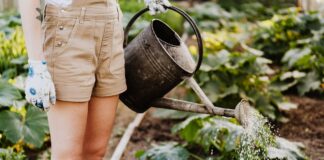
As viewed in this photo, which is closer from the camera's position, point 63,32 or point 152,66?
point 63,32

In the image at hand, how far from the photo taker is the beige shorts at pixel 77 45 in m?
1.94

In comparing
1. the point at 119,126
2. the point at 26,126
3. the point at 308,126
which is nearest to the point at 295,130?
the point at 308,126

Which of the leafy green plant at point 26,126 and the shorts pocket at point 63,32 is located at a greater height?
the shorts pocket at point 63,32

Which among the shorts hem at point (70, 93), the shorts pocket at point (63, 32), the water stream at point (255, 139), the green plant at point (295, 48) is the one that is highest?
the shorts pocket at point (63, 32)

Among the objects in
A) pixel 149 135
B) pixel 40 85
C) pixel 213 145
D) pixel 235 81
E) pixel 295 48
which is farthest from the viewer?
pixel 295 48

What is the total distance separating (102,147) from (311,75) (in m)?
3.12

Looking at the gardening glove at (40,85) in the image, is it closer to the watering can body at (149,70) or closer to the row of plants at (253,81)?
the watering can body at (149,70)

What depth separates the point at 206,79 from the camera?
14.7ft

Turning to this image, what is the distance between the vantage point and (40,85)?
1896 millimetres

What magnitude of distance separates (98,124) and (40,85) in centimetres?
40

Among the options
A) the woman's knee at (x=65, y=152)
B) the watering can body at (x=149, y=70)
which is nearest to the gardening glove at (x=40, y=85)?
the woman's knee at (x=65, y=152)

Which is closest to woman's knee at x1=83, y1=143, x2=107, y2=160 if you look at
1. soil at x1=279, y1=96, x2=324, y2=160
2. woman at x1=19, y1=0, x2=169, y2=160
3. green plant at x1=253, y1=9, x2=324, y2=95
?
woman at x1=19, y1=0, x2=169, y2=160

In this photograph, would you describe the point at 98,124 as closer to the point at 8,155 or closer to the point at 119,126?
the point at 8,155

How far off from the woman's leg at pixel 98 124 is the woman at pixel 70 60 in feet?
0.13
